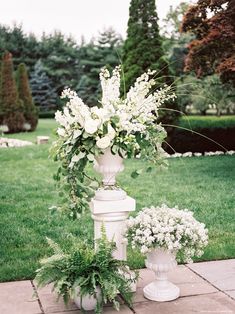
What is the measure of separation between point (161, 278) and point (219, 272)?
812 millimetres

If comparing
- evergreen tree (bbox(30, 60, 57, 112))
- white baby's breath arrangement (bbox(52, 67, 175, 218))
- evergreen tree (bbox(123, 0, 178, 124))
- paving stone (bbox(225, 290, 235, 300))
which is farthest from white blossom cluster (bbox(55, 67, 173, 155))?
evergreen tree (bbox(30, 60, 57, 112))

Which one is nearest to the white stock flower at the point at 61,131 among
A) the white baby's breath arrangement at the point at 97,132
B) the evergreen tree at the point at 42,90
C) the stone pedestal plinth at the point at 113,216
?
the white baby's breath arrangement at the point at 97,132

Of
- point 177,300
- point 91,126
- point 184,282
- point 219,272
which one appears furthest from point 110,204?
point 219,272

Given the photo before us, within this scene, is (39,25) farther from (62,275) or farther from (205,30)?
(62,275)

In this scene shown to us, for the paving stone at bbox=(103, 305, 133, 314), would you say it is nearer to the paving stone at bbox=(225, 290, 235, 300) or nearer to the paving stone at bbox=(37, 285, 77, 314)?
the paving stone at bbox=(37, 285, 77, 314)

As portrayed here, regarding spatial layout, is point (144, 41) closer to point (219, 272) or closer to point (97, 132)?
point (219, 272)

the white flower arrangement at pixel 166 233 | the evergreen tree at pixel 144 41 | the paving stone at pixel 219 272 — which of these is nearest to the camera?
the white flower arrangement at pixel 166 233

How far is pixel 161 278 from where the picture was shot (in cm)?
395

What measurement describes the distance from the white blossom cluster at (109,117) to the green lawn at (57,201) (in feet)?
2.00

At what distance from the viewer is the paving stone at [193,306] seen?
12.2ft

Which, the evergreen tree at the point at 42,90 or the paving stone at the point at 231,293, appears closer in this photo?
the paving stone at the point at 231,293

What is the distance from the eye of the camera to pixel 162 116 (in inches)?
504

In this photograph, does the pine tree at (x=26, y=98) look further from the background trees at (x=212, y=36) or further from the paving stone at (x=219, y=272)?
the paving stone at (x=219, y=272)

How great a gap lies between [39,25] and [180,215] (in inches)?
1601
